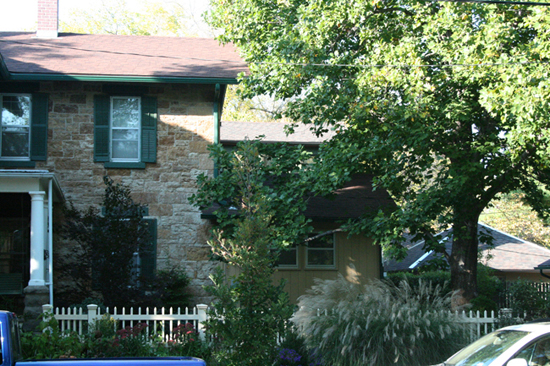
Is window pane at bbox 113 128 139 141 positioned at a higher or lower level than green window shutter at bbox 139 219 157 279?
higher

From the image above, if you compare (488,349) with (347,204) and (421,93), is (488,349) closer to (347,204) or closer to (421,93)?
(421,93)

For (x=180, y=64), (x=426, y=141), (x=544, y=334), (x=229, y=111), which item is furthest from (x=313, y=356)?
(x=229, y=111)

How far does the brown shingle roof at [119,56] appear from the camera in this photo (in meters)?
13.4

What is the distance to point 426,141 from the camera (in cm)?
1073

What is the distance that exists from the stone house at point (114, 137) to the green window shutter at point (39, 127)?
23mm

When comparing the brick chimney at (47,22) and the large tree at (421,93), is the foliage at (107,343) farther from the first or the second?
the brick chimney at (47,22)

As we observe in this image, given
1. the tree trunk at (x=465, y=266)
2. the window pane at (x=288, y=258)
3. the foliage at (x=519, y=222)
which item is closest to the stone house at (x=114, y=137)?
the window pane at (x=288, y=258)

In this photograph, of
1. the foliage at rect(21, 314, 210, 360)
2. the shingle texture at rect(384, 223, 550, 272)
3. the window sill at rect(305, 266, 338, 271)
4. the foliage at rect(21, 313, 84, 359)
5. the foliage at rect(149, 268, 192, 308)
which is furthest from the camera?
the shingle texture at rect(384, 223, 550, 272)

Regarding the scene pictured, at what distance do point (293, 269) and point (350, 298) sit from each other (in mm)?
5528

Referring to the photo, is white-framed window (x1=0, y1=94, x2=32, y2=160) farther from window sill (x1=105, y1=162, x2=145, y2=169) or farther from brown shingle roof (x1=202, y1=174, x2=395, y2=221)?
brown shingle roof (x1=202, y1=174, x2=395, y2=221)

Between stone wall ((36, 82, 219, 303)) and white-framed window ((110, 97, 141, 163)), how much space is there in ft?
1.42

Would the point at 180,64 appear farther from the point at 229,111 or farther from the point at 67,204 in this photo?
the point at 229,111

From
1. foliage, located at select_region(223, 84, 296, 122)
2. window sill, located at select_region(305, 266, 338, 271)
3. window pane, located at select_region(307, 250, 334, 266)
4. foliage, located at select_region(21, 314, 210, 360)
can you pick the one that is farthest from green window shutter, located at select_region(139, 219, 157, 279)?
foliage, located at select_region(223, 84, 296, 122)

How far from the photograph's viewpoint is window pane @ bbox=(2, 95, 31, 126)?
1353cm
